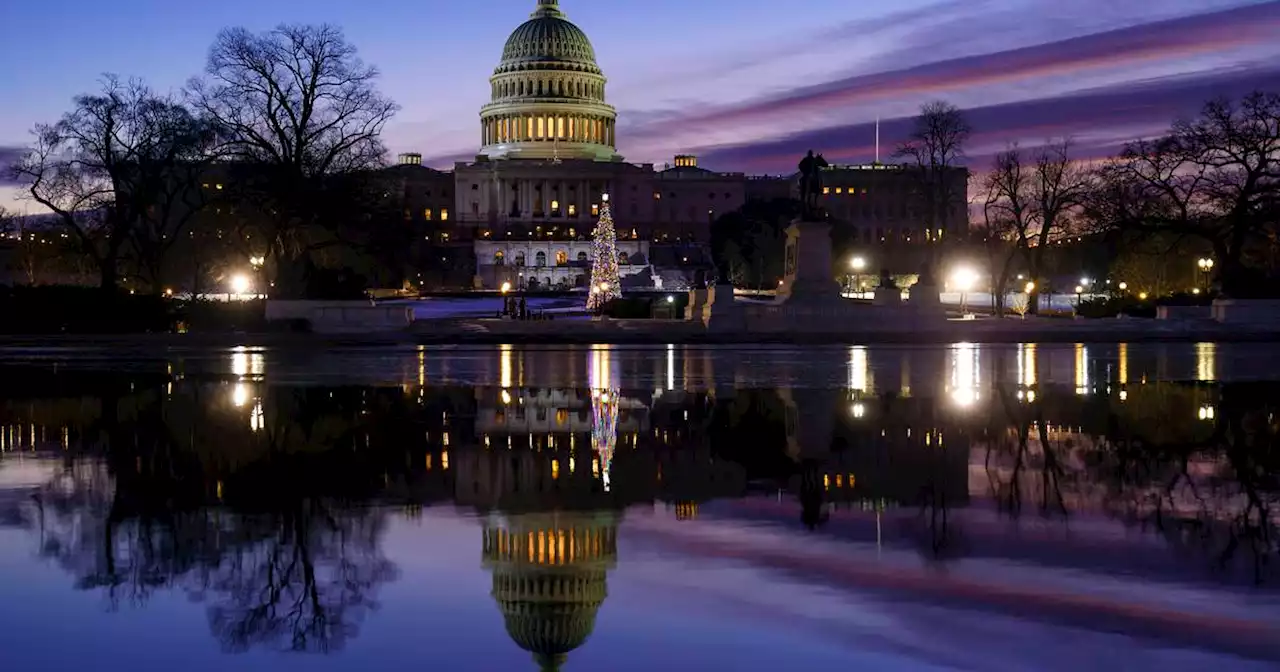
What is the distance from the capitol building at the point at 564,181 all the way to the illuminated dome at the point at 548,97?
128mm

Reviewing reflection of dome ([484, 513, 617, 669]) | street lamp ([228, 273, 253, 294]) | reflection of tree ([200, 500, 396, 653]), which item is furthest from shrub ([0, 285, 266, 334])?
reflection of dome ([484, 513, 617, 669])

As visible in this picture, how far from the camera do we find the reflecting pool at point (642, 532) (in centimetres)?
876

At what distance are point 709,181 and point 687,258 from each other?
32.4m

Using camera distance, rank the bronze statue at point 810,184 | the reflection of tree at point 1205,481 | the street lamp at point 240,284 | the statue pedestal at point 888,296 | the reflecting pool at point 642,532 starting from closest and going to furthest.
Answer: the reflecting pool at point 642,532 < the reflection of tree at point 1205,481 < the bronze statue at point 810,184 < the statue pedestal at point 888,296 < the street lamp at point 240,284

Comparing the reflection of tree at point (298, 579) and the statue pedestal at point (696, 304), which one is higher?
the statue pedestal at point (696, 304)

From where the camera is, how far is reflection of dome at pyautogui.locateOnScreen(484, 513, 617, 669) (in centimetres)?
891

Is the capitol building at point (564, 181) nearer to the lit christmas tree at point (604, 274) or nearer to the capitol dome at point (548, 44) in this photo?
the capitol dome at point (548, 44)

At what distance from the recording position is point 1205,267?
225 ft

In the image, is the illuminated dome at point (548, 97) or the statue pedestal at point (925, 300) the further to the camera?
the illuminated dome at point (548, 97)

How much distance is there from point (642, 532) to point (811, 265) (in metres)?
39.3

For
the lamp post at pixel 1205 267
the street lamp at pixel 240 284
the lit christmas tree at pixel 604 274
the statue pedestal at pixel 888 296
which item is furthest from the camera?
the street lamp at pixel 240 284

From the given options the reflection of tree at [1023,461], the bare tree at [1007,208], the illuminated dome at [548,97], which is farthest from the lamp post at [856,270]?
the reflection of tree at [1023,461]

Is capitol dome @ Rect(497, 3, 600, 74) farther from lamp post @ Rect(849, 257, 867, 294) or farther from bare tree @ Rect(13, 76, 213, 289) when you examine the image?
bare tree @ Rect(13, 76, 213, 289)

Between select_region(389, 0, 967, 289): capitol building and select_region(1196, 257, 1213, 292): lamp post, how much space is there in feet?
277
